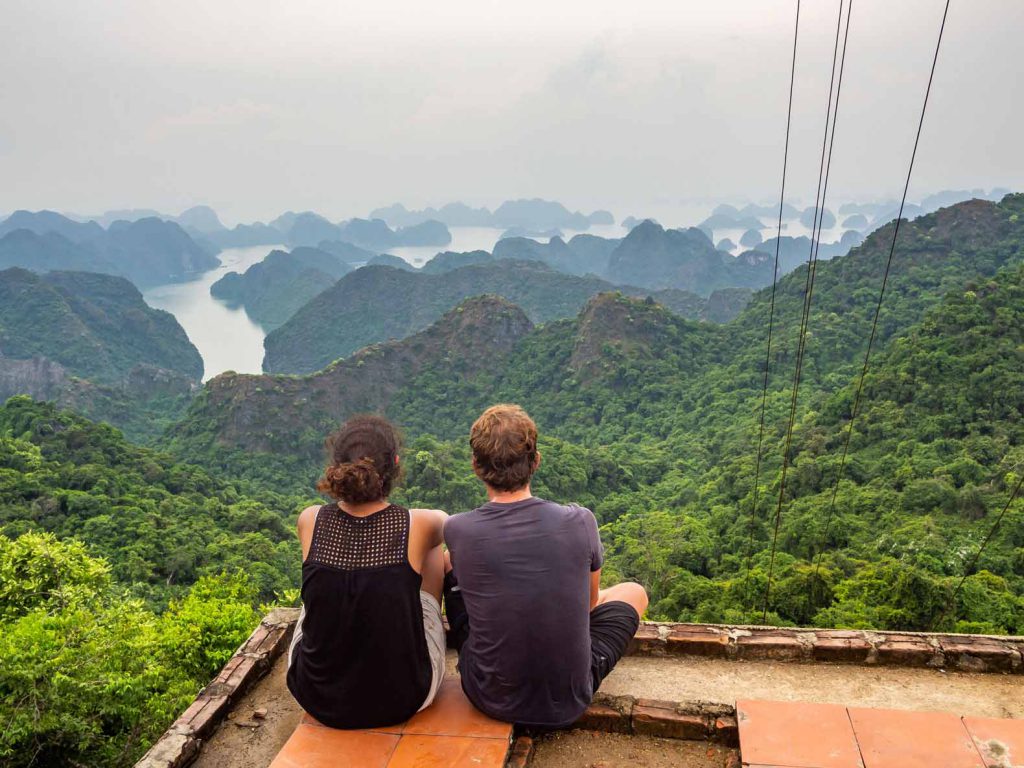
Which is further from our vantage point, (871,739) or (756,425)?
(756,425)

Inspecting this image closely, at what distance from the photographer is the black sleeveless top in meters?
2.17

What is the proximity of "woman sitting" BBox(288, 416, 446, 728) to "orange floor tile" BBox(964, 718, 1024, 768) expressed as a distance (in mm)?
1692

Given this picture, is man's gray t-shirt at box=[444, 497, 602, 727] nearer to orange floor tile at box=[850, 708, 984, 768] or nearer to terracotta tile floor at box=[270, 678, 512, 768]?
terracotta tile floor at box=[270, 678, 512, 768]

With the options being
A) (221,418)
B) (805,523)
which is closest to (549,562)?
(805,523)

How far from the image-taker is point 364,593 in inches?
84.7

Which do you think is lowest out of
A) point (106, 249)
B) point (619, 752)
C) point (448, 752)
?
point (619, 752)

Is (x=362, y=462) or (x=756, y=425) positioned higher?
(x=362, y=462)

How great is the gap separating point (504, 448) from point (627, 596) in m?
0.93

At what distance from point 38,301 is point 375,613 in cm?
6193

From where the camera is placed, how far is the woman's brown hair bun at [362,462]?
7.18ft

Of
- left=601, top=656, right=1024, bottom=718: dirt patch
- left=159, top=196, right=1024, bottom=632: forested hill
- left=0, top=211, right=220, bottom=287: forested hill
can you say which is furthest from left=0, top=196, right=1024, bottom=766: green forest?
left=0, top=211, right=220, bottom=287: forested hill

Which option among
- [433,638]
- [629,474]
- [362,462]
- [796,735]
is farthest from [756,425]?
[362,462]

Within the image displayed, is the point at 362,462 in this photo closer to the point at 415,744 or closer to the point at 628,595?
the point at 415,744

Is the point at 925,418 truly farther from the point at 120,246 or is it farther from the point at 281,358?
the point at 120,246
